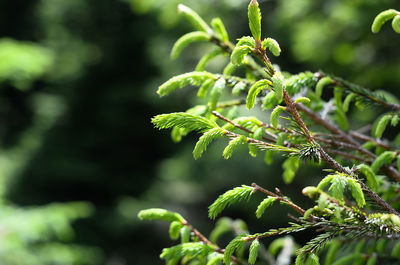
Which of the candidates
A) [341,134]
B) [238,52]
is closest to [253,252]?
[238,52]

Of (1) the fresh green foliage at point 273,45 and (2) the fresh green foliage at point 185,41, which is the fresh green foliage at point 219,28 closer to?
(2) the fresh green foliage at point 185,41

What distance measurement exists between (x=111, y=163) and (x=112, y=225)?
2335 millimetres

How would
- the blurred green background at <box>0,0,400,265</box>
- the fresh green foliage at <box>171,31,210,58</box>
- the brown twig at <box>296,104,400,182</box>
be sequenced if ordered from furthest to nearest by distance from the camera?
the blurred green background at <box>0,0,400,265</box> < the fresh green foliage at <box>171,31,210,58</box> < the brown twig at <box>296,104,400,182</box>

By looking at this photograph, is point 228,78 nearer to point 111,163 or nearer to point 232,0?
point 232,0

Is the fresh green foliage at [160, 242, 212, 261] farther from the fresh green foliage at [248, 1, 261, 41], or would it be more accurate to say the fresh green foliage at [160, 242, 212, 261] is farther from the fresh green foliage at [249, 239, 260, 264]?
the fresh green foliage at [248, 1, 261, 41]

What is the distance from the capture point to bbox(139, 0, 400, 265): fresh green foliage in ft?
3.43

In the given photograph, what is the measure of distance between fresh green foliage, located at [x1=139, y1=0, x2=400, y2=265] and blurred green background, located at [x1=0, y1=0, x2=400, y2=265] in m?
2.83

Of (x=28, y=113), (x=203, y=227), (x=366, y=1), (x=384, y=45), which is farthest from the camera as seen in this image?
(x=28, y=113)

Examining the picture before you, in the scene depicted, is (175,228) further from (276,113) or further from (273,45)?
(273,45)

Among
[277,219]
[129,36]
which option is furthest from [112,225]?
[129,36]

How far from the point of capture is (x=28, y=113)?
13.4m

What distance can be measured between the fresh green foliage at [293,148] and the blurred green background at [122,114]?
283cm

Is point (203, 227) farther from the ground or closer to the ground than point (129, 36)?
closer to the ground

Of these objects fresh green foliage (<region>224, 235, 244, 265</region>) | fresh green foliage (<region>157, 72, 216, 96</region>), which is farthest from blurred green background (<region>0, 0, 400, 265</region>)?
fresh green foliage (<region>224, 235, 244, 265</region>)
